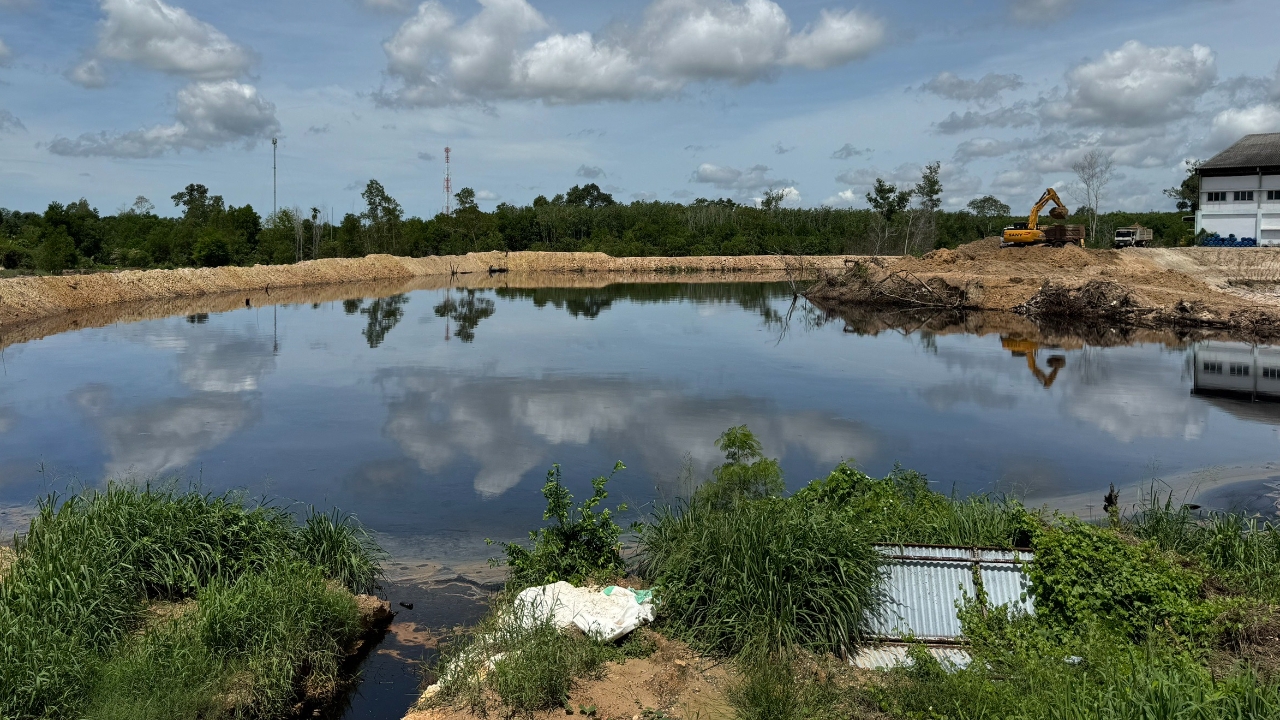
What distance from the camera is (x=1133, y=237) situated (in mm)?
48375

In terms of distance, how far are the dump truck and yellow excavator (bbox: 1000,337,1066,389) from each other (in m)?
28.8

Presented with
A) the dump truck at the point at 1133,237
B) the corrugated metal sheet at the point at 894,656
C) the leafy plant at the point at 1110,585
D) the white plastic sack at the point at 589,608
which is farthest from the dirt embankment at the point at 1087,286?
the white plastic sack at the point at 589,608

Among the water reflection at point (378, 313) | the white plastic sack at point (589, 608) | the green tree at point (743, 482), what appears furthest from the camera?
the water reflection at point (378, 313)

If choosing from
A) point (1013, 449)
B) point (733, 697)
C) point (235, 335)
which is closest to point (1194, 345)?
point (1013, 449)

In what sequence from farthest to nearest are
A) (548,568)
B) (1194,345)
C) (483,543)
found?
(1194,345) < (483,543) < (548,568)

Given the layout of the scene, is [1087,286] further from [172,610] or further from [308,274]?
[308,274]

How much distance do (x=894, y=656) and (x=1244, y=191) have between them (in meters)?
52.9

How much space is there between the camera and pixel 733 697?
5484mm

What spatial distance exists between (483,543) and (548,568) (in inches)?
67.4

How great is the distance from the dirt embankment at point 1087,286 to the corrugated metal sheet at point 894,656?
22414mm

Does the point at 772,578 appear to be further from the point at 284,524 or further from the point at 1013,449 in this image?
the point at 1013,449

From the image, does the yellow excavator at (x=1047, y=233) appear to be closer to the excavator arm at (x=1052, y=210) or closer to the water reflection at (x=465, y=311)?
the excavator arm at (x=1052, y=210)

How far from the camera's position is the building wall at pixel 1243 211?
47.7 meters

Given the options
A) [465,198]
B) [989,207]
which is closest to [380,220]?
[465,198]
